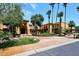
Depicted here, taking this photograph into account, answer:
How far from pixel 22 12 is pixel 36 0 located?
1.43 ft

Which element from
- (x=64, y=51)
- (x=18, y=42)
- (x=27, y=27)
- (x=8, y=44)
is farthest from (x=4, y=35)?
(x=64, y=51)

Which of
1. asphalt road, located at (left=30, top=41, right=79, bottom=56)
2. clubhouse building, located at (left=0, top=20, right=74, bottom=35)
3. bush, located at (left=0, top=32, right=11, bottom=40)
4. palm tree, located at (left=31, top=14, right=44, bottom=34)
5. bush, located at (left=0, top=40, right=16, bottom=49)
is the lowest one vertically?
asphalt road, located at (left=30, top=41, right=79, bottom=56)

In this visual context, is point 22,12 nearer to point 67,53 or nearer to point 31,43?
point 31,43

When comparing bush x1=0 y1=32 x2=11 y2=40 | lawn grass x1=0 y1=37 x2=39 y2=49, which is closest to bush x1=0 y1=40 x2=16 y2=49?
lawn grass x1=0 y1=37 x2=39 y2=49

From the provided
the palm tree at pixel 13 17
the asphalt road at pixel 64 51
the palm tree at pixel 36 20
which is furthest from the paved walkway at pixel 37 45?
the palm tree at pixel 13 17

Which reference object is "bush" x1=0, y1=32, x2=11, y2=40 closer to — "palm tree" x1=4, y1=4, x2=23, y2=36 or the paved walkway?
"palm tree" x1=4, y1=4, x2=23, y2=36

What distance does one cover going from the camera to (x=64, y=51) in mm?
5168

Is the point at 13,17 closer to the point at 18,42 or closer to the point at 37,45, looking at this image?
the point at 18,42

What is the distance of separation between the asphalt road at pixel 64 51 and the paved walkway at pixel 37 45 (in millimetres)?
191

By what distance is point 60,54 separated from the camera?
5.08 metres

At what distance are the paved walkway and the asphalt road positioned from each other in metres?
0.19

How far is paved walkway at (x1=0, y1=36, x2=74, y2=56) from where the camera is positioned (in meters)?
5.05

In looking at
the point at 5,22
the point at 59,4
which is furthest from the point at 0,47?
the point at 59,4

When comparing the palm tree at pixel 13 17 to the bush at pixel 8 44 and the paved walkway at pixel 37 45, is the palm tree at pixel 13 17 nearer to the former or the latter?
the bush at pixel 8 44
